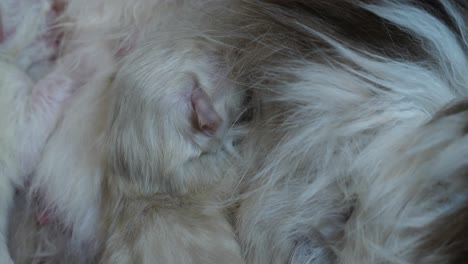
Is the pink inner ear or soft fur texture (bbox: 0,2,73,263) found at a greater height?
the pink inner ear

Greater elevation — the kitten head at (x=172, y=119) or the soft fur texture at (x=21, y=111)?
the kitten head at (x=172, y=119)

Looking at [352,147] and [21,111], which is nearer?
[352,147]

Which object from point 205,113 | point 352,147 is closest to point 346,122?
point 352,147

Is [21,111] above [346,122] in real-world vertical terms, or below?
below

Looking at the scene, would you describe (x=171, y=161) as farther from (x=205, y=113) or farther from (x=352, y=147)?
(x=352, y=147)

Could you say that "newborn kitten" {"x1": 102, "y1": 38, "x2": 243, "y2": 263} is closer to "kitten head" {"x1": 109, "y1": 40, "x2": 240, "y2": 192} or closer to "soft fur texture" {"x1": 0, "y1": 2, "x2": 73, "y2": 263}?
"kitten head" {"x1": 109, "y1": 40, "x2": 240, "y2": 192}

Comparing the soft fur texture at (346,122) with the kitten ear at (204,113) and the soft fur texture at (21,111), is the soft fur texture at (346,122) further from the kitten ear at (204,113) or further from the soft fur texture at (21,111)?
the soft fur texture at (21,111)

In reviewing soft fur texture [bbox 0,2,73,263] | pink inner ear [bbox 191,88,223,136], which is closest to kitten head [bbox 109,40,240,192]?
pink inner ear [bbox 191,88,223,136]

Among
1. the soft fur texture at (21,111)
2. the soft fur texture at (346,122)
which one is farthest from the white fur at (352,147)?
the soft fur texture at (21,111)

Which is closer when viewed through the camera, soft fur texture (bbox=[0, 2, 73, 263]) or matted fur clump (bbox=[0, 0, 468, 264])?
matted fur clump (bbox=[0, 0, 468, 264])

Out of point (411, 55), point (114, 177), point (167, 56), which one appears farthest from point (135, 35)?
point (411, 55)
